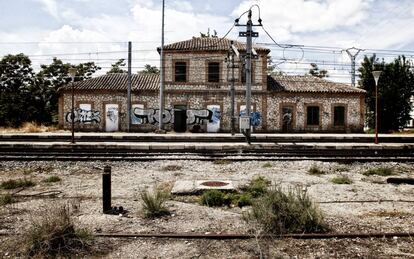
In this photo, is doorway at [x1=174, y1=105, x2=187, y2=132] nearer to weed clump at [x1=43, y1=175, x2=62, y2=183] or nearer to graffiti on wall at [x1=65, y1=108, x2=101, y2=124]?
graffiti on wall at [x1=65, y1=108, x2=101, y2=124]

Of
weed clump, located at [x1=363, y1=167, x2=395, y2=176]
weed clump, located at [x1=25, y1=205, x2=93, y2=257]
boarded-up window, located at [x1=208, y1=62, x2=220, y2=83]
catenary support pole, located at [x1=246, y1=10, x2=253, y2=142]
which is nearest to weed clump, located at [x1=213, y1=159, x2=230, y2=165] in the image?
weed clump, located at [x1=363, y1=167, x2=395, y2=176]

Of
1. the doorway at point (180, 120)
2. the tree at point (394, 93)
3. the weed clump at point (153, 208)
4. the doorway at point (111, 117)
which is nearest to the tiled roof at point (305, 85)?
the tree at point (394, 93)

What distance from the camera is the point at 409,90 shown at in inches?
1246

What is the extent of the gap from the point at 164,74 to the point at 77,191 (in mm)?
22752

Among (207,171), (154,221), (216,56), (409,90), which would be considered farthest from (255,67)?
(154,221)

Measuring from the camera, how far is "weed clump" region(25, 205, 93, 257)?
4527 mm

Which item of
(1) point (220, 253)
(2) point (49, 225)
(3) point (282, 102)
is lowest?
(1) point (220, 253)

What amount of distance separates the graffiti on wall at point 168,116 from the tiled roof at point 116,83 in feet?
6.74

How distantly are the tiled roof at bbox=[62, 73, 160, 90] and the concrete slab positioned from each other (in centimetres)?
2186

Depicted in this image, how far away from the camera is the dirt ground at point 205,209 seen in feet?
15.7

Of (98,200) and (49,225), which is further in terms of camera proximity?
(98,200)

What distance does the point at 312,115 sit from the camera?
3034cm

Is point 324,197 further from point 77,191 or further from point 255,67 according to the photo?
point 255,67

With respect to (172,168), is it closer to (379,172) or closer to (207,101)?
(379,172)
